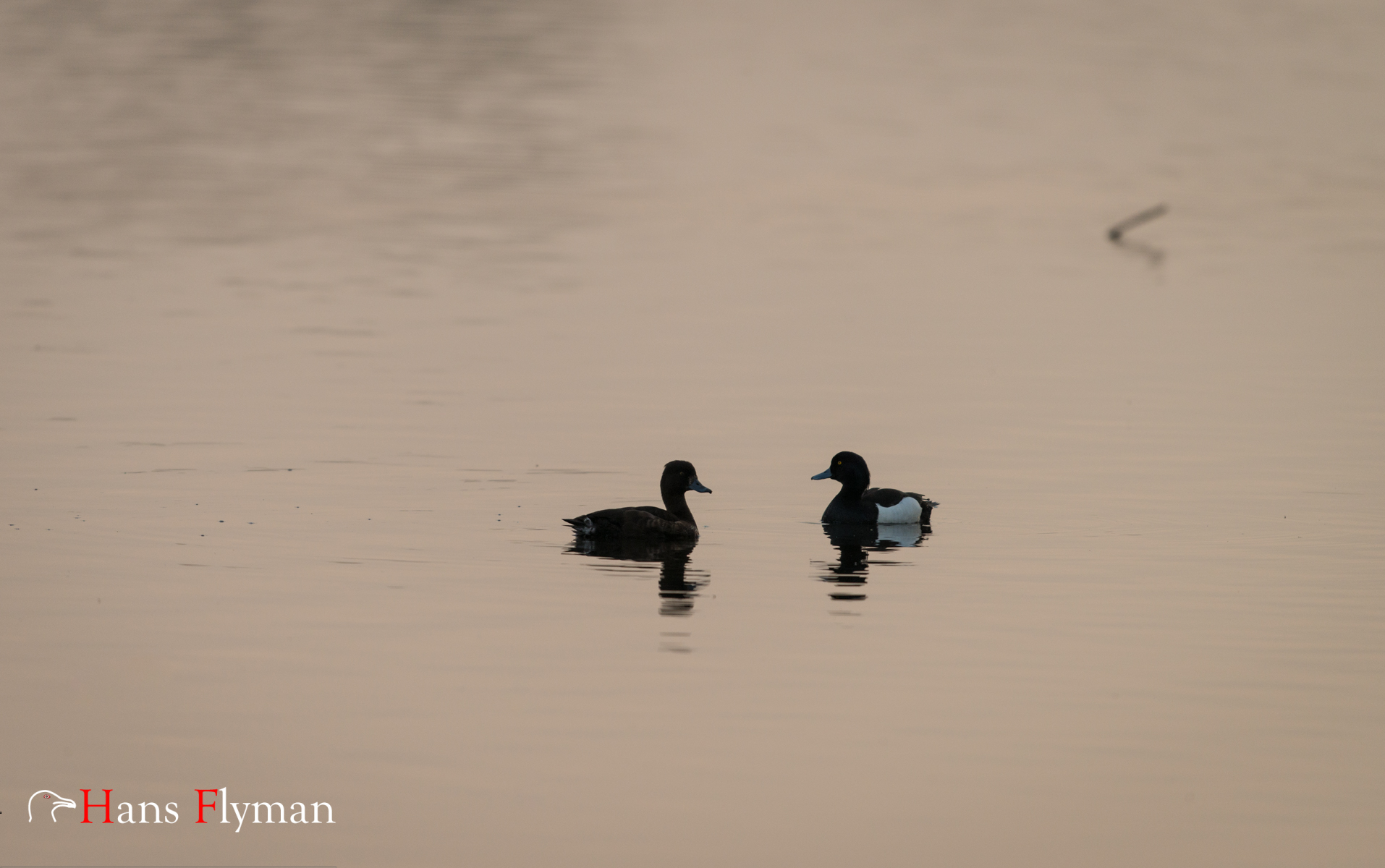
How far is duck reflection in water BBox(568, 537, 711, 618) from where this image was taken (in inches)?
627

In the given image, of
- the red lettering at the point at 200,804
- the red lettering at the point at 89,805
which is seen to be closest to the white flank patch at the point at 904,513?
the red lettering at the point at 200,804

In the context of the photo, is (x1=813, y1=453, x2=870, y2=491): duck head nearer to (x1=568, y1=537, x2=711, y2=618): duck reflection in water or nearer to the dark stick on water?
(x1=568, y1=537, x2=711, y2=618): duck reflection in water

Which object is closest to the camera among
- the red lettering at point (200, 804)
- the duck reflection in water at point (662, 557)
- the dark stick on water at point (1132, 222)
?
the red lettering at point (200, 804)

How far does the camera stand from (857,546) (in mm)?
18375

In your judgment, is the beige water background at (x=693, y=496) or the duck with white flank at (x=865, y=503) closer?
the beige water background at (x=693, y=496)

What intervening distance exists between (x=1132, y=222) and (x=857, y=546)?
24882mm

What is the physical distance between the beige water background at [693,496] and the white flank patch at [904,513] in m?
0.44

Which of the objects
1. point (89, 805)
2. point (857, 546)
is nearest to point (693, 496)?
point (857, 546)

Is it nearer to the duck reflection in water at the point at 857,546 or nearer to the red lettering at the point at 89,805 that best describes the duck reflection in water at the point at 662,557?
the duck reflection in water at the point at 857,546

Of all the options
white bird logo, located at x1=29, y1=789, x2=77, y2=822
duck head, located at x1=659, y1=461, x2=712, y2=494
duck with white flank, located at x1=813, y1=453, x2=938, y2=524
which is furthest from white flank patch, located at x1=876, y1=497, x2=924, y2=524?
white bird logo, located at x1=29, y1=789, x2=77, y2=822

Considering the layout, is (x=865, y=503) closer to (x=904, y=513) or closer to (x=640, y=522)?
(x=904, y=513)

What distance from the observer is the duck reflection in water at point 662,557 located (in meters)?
15.9

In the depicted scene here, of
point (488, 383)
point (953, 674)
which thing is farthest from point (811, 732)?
point (488, 383)

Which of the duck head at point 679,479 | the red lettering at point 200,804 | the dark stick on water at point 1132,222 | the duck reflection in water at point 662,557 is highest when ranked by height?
the dark stick on water at point 1132,222
